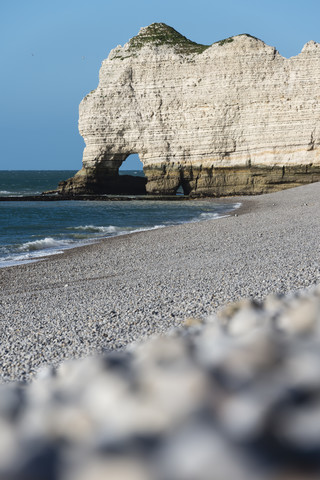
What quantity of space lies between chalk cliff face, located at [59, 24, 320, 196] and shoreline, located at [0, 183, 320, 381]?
23213 mm

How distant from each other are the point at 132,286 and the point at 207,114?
102 feet

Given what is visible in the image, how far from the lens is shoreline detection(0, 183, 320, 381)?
502 cm

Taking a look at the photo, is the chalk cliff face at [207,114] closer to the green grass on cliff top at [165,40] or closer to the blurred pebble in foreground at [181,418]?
the green grass on cliff top at [165,40]

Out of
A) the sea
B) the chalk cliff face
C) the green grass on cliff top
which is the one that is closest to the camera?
the sea

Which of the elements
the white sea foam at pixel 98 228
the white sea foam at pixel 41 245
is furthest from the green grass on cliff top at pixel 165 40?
the white sea foam at pixel 41 245

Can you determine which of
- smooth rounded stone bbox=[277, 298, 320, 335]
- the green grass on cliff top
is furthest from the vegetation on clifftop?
smooth rounded stone bbox=[277, 298, 320, 335]

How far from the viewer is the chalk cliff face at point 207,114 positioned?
3531 cm

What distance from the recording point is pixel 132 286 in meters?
7.76

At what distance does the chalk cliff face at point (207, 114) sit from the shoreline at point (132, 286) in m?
23.2

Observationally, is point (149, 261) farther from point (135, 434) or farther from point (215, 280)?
point (135, 434)

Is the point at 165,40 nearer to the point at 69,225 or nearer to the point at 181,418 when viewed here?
the point at 69,225

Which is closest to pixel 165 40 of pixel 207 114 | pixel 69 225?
pixel 207 114

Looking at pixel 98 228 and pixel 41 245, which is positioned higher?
pixel 98 228

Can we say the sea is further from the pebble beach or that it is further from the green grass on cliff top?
the green grass on cliff top
